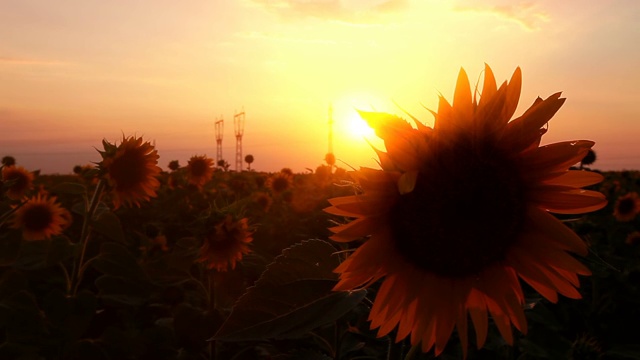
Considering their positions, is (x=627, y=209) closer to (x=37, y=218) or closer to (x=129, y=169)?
(x=129, y=169)

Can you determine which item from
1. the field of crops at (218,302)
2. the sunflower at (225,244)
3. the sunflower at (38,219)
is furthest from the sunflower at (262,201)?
the sunflower at (225,244)

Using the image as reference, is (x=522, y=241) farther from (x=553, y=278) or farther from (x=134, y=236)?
(x=134, y=236)

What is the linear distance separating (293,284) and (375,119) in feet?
1.41

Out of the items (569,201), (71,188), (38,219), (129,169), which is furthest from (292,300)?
(38,219)

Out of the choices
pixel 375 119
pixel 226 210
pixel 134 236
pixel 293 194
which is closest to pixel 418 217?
pixel 375 119

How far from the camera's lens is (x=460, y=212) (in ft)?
4.37

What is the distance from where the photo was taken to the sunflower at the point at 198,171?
29.5 feet

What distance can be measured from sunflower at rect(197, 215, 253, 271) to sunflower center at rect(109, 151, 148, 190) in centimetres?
74

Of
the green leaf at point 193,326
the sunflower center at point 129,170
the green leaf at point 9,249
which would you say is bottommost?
the green leaf at point 193,326

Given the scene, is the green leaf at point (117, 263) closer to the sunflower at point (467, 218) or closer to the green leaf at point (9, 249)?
the green leaf at point (9, 249)

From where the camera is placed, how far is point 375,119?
123cm

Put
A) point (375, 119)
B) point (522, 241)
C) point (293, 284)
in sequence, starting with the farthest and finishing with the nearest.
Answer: point (522, 241) → point (293, 284) → point (375, 119)

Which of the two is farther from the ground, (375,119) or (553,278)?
(375,119)

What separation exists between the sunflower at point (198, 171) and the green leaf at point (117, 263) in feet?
18.9
